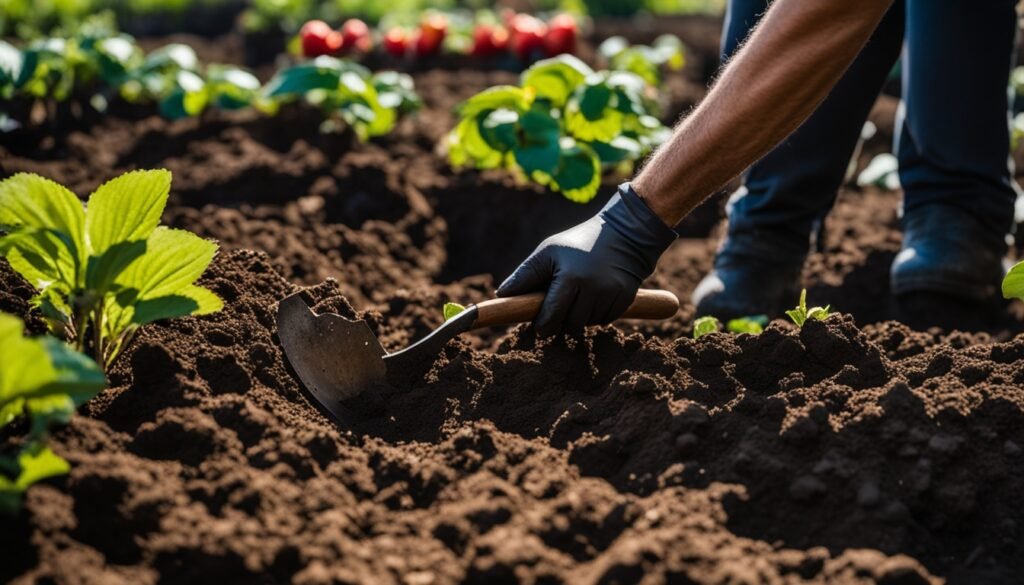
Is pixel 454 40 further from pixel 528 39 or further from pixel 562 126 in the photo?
pixel 562 126

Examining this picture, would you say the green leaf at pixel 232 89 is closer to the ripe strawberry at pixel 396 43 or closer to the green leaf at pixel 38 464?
the ripe strawberry at pixel 396 43

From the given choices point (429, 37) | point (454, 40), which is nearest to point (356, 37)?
point (429, 37)

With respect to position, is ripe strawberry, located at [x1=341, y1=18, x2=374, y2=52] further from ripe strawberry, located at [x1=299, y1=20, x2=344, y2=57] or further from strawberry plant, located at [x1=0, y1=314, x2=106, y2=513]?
strawberry plant, located at [x1=0, y1=314, x2=106, y2=513]

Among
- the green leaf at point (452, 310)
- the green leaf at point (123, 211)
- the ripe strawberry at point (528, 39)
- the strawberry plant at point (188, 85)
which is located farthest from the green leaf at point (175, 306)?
the ripe strawberry at point (528, 39)

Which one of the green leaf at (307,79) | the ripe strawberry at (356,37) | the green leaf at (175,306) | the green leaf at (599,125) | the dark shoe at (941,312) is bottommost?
the green leaf at (175,306)

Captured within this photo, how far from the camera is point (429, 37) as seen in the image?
21.9ft

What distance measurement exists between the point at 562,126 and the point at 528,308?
1597 mm

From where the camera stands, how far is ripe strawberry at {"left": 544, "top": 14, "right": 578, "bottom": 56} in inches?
250

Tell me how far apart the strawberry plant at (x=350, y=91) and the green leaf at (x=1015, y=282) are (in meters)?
2.60

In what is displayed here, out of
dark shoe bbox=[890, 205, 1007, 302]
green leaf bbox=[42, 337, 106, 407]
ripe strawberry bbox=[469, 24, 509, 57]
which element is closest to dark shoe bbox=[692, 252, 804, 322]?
dark shoe bbox=[890, 205, 1007, 302]

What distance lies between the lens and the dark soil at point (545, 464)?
5.94 feet

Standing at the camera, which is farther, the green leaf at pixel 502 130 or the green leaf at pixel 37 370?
the green leaf at pixel 502 130

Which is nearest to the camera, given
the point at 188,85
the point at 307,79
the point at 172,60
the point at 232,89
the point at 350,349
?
the point at 350,349

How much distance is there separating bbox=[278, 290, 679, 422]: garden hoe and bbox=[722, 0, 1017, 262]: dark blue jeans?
4.14 ft
